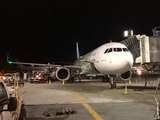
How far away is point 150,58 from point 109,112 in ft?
21.3

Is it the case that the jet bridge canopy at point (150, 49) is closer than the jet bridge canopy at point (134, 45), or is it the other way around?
the jet bridge canopy at point (150, 49)

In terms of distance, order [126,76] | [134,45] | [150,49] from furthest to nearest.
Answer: [126,76], [134,45], [150,49]

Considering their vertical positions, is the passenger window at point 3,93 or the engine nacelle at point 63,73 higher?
the passenger window at point 3,93

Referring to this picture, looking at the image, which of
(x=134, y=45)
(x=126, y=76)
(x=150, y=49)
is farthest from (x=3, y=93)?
(x=126, y=76)

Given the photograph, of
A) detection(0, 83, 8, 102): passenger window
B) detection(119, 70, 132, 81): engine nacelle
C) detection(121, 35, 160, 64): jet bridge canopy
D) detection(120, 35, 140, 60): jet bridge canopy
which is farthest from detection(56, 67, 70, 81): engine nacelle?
detection(0, 83, 8, 102): passenger window

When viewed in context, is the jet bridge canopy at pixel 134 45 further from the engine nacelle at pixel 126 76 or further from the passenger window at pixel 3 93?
the passenger window at pixel 3 93

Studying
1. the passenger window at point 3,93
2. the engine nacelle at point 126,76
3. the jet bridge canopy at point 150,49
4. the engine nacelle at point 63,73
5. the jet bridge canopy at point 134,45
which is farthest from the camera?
the engine nacelle at point 63,73

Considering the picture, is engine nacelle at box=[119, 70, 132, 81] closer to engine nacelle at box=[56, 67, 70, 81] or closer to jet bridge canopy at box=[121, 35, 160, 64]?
jet bridge canopy at box=[121, 35, 160, 64]

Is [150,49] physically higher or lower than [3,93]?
higher

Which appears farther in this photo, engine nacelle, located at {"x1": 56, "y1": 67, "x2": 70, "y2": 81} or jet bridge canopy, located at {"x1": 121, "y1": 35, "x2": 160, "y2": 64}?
engine nacelle, located at {"x1": 56, "y1": 67, "x2": 70, "y2": 81}

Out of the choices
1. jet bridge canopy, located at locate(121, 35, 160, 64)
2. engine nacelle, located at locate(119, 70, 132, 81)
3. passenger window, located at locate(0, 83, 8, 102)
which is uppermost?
jet bridge canopy, located at locate(121, 35, 160, 64)

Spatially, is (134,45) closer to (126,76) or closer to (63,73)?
(126,76)

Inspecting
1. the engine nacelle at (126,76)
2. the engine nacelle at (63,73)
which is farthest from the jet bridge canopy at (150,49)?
the engine nacelle at (63,73)

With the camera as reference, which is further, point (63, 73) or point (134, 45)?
point (63, 73)
